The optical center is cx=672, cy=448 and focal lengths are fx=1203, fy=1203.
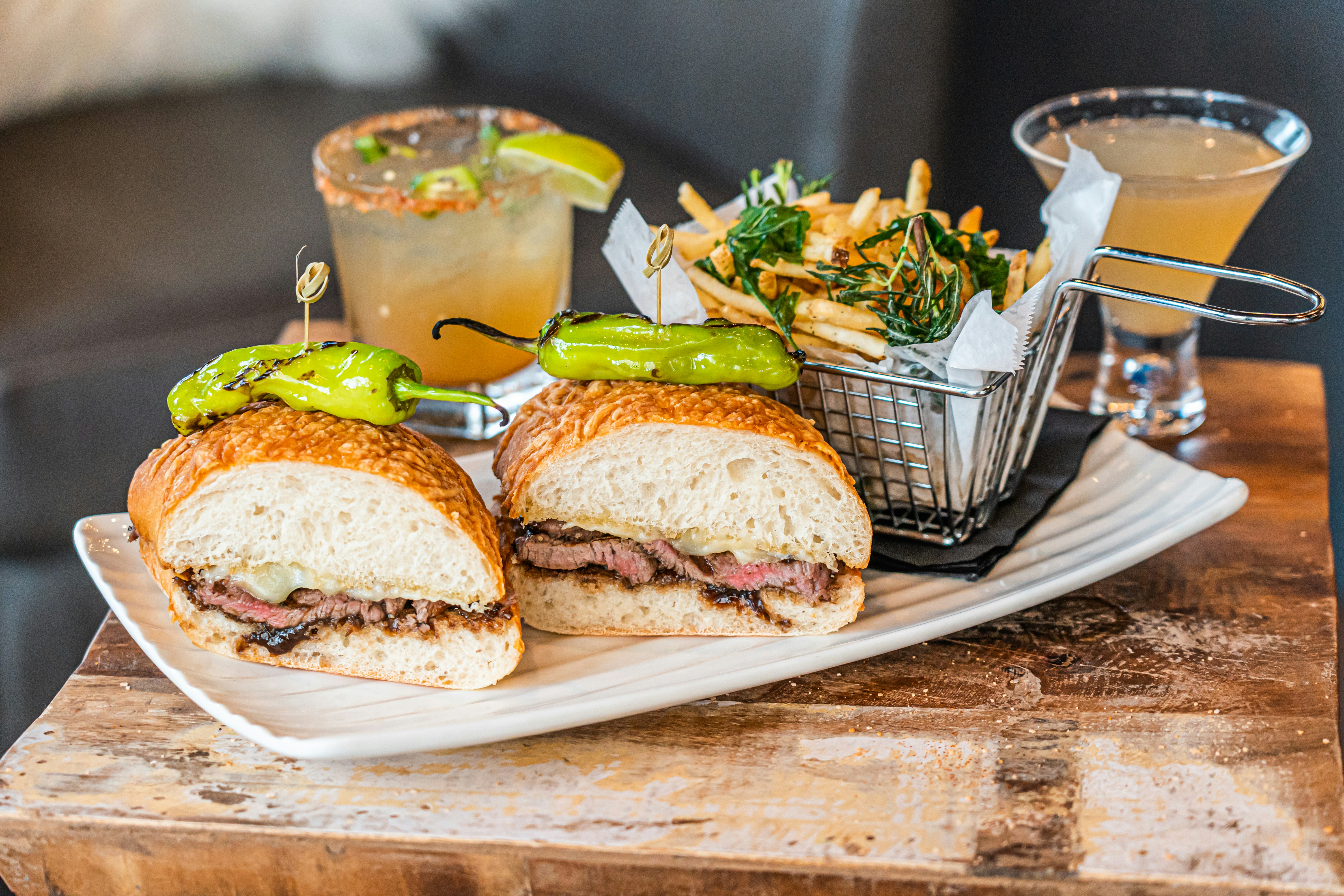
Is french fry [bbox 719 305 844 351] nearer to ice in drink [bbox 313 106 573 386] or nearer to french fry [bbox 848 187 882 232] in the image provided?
french fry [bbox 848 187 882 232]

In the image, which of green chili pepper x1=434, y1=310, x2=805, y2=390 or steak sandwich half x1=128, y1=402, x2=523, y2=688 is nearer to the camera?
steak sandwich half x1=128, y1=402, x2=523, y2=688

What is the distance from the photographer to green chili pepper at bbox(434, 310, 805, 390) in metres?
2.19

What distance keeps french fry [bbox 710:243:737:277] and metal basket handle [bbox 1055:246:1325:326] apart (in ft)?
2.05

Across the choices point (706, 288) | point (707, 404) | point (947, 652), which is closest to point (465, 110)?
point (706, 288)

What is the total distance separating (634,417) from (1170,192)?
1.45 m

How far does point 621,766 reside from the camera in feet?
6.27

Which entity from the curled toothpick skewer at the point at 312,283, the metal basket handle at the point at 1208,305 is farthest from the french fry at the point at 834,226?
the curled toothpick skewer at the point at 312,283

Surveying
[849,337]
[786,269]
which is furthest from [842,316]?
[786,269]

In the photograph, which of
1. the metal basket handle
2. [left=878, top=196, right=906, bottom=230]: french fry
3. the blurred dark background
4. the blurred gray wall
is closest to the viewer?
the metal basket handle

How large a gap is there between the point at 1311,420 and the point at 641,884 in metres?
2.28

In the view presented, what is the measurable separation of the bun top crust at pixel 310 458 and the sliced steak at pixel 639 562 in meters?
0.12

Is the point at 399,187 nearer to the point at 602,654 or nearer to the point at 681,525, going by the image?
the point at 681,525

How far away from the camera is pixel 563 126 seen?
518 cm

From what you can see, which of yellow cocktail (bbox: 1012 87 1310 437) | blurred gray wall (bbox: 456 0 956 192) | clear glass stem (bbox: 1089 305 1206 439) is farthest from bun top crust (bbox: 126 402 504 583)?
blurred gray wall (bbox: 456 0 956 192)
